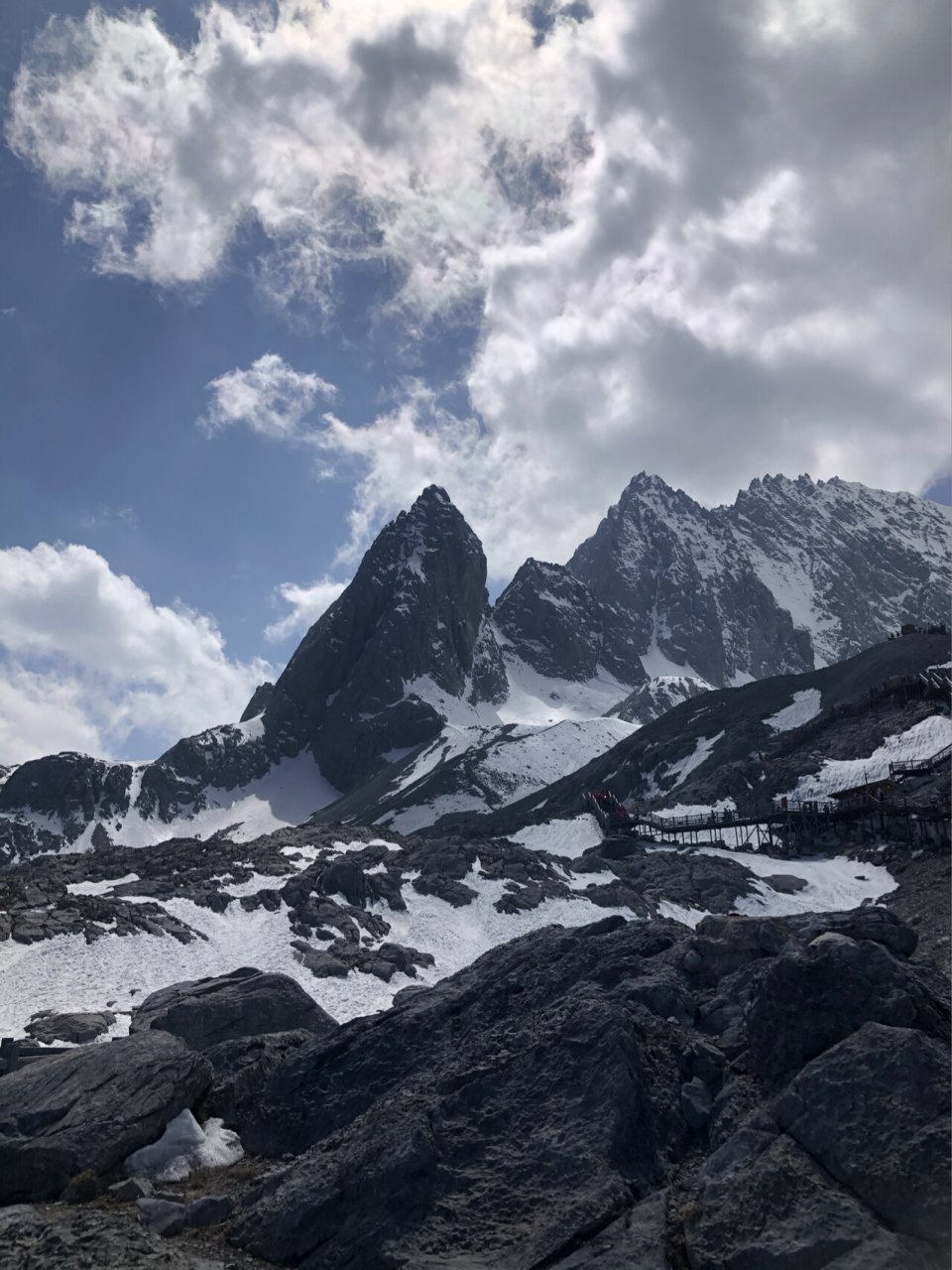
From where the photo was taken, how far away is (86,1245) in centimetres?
1105

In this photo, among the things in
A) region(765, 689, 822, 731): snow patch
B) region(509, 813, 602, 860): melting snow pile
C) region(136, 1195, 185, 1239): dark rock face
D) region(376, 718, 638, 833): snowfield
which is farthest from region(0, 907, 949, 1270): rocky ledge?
region(376, 718, 638, 833): snowfield

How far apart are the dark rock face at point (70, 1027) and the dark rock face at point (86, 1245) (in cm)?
1752

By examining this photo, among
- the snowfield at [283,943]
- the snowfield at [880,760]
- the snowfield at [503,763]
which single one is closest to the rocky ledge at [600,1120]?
the snowfield at [283,943]

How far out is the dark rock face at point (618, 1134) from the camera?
9.26 meters

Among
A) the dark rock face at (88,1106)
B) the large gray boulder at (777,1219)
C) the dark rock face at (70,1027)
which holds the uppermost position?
the dark rock face at (70,1027)

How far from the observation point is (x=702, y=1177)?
10.3 metres

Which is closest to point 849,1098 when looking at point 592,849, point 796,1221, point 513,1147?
point 796,1221

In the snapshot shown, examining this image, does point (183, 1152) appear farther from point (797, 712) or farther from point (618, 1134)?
point (797, 712)

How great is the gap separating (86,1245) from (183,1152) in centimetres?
346

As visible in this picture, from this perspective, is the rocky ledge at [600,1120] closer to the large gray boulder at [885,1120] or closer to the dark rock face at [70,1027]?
the large gray boulder at [885,1120]

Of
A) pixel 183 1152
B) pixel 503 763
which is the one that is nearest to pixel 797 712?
pixel 503 763

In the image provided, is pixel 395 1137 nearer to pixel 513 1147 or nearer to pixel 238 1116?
pixel 513 1147

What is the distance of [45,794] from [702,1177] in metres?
215

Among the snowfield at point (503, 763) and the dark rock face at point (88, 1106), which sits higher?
the snowfield at point (503, 763)
